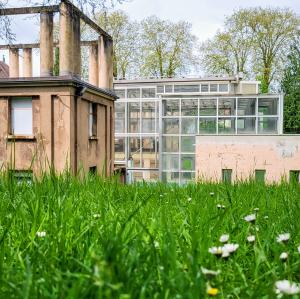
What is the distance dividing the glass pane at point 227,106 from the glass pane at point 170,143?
10.6 ft

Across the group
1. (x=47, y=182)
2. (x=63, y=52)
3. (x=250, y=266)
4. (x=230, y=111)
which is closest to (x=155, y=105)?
(x=230, y=111)

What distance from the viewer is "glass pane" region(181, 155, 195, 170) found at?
26547 millimetres

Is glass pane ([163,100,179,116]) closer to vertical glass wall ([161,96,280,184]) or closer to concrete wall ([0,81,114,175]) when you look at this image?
vertical glass wall ([161,96,280,184])

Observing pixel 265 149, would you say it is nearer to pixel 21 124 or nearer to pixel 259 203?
pixel 21 124

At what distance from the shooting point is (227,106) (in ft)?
86.8

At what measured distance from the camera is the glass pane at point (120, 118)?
31203 mm

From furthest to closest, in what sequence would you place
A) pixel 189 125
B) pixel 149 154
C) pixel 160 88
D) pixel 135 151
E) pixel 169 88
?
pixel 169 88 → pixel 160 88 → pixel 135 151 → pixel 149 154 → pixel 189 125

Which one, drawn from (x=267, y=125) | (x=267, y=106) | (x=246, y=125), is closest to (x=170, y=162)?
(x=246, y=125)

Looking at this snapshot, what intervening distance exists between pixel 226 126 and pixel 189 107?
2.55 m

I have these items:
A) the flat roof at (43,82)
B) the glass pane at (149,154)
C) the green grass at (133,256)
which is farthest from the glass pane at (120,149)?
the green grass at (133,256)

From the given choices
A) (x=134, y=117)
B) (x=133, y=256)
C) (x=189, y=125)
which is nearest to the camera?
(x=133, y=256)

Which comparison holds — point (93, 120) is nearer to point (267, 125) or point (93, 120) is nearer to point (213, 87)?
point (267, 125)

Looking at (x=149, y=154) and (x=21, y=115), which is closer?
(x=21, y=115)

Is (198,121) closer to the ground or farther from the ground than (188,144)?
farther from the ground
